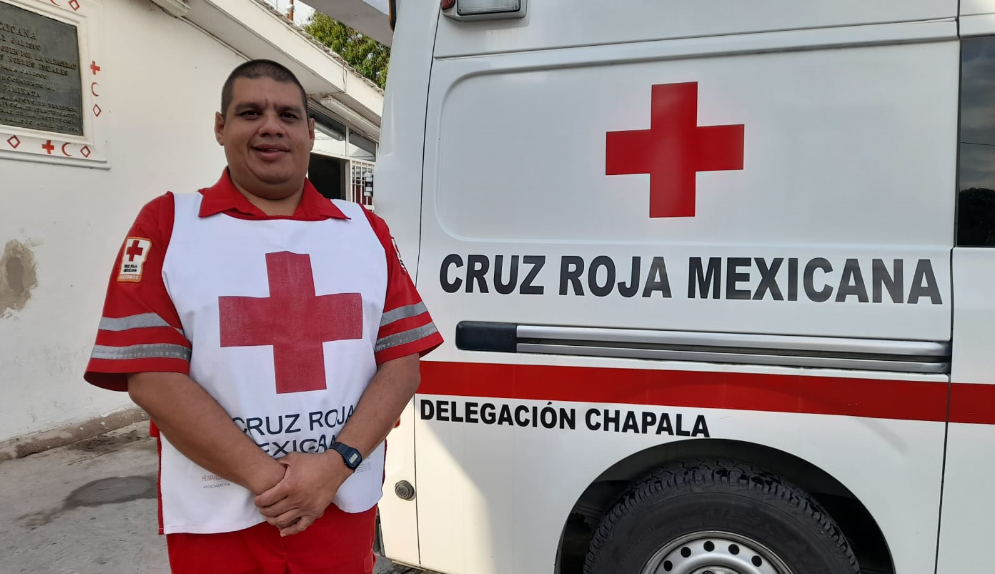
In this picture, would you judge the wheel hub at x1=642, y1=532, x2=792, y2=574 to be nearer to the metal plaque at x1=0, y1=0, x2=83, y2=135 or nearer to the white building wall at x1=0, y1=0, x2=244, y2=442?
the white building wall at x1=0, y1=0, x2=244, y2=442

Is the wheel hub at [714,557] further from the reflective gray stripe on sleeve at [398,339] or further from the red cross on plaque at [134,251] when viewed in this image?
the red cross on plaque at [134,251]

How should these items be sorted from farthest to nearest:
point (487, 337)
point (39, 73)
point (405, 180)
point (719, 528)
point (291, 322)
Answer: point (39, 73)
point (405, 180)
point (487, 337)
point (719, 528)
point (291, 322)

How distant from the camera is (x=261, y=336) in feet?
3.81

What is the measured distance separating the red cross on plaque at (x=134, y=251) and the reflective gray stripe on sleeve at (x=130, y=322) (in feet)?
0.36

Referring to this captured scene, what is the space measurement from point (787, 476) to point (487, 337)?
0.93 m

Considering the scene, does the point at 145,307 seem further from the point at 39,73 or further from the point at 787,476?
the point at 39,73

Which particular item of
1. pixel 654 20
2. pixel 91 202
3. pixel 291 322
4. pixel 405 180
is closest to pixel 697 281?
pixel 654 20

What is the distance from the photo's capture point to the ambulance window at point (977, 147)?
4.94 ft

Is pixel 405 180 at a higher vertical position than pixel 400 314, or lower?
higher

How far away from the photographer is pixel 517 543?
5.95 feet

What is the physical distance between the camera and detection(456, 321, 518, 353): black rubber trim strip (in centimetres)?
178

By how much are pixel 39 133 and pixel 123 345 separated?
3.51 meters

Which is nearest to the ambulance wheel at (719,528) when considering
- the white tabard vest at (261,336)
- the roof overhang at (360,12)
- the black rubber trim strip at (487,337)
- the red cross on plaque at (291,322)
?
the black rubber trim strip at (487,337)

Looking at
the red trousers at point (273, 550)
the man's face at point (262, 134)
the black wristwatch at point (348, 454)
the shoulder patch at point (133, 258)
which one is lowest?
the red trousers at point (273, 550)
